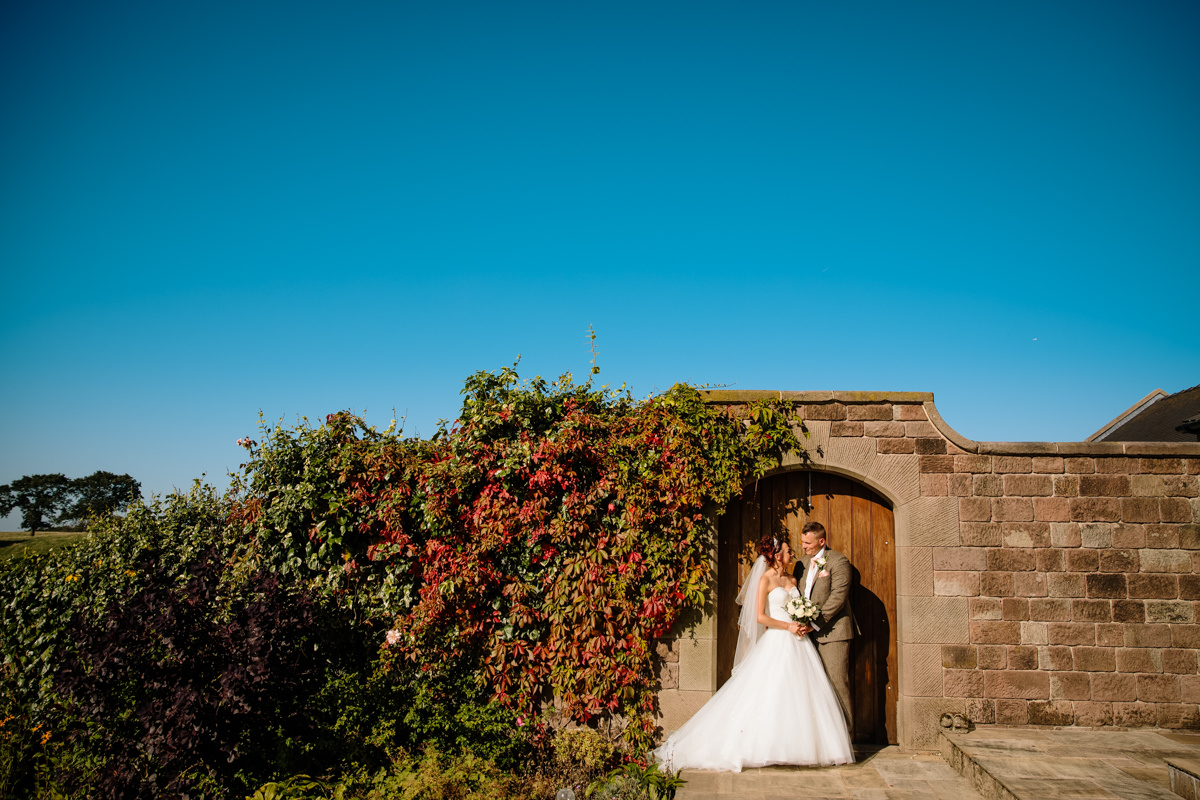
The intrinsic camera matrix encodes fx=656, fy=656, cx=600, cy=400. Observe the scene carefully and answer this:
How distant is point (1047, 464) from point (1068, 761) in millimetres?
2376

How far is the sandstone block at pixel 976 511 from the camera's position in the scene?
581 centimetres

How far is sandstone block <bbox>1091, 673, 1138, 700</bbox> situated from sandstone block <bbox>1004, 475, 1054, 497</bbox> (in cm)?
159

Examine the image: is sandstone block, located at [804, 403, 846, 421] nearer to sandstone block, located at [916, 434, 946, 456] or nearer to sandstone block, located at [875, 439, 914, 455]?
sandstone block, located at [875, 439, 914, 455]

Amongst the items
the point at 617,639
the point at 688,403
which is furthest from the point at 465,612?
the point at 688,403

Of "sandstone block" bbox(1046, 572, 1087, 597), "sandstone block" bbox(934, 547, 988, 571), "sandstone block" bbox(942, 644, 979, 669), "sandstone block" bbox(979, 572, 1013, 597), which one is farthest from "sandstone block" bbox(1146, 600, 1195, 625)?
"sandstone block" bbox(942, 644, 979, 669)

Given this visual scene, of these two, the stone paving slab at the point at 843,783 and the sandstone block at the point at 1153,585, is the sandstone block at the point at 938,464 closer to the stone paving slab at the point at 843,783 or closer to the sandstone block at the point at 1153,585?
the sandstone block at the point at 1153,585

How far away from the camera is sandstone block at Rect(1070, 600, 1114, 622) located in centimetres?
568

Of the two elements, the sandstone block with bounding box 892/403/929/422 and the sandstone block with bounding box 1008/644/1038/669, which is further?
the sandstone block with bounding box 892/403/929/422

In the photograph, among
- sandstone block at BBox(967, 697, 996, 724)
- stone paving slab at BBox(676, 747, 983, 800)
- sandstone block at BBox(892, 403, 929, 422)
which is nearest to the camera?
stone paving slab at BBox(676, 747, 983, 800)

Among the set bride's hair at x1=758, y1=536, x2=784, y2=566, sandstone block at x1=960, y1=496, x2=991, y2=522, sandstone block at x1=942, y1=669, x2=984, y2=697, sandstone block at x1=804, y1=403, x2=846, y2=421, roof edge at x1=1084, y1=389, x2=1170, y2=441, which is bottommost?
sandstone block at x1=942, y1=669, x2=984, y2=697

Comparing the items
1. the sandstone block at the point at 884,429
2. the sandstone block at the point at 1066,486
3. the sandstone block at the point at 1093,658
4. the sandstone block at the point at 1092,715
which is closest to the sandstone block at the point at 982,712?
the sandstone block at the point at 1092,715

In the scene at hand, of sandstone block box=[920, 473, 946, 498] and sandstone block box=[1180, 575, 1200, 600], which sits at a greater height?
sandstone block box=[920, 473, 946, 498]

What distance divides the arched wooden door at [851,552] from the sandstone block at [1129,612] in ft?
5.94

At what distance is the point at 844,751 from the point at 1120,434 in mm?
17151
